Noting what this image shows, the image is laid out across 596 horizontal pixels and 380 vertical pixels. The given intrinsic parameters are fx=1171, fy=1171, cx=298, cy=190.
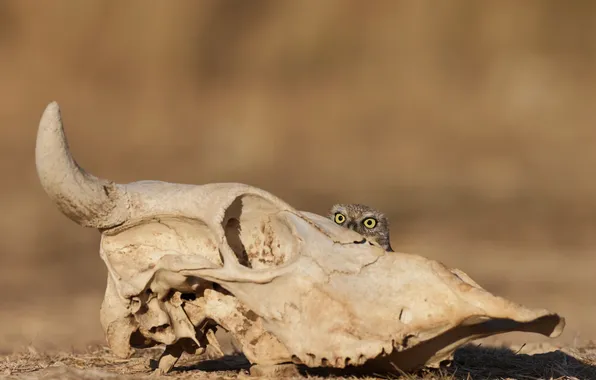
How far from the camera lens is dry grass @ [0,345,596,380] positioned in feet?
18.9

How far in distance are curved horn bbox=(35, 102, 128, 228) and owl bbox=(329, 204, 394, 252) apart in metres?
3.39

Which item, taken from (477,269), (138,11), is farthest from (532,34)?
(477,269)

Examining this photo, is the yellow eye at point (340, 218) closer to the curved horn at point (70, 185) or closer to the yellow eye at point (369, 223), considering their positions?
the yellow eye at point (369, 223)

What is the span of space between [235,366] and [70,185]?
5.96ft

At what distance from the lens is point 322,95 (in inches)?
851

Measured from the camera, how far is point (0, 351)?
7.79 meters

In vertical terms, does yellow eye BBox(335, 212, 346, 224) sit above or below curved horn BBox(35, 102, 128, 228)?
below

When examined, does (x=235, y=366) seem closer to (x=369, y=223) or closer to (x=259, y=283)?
(x=259, y=283)

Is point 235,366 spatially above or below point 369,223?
below

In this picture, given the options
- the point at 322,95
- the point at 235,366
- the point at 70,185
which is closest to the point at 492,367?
the point at 235,366

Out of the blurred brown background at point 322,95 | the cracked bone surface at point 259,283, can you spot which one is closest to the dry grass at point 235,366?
the cracked bone surface at point 259,283

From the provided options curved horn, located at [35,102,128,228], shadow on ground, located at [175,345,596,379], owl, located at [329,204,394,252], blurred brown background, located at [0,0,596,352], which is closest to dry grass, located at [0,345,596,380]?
shadow on ground, located at [175,345,596,379]

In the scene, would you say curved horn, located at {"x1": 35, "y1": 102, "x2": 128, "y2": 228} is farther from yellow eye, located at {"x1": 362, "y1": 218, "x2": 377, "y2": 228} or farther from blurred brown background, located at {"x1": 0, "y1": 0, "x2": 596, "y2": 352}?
blurred brown background, located at {"x1": 0, "y1": 0, "x2": 596, "y2": 352}

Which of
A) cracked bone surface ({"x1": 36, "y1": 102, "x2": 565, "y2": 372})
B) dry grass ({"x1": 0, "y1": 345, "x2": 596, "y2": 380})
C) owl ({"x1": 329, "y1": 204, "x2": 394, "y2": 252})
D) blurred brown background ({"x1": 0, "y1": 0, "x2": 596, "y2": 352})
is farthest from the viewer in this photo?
blurred brown background ({"x1": 0, "y1": 0, "x2": 596, "y2": 352})
